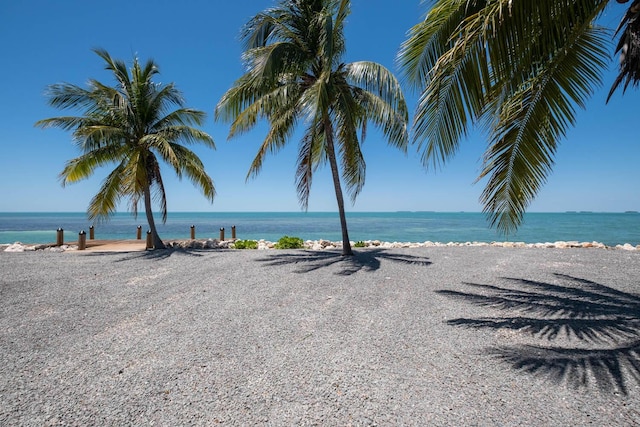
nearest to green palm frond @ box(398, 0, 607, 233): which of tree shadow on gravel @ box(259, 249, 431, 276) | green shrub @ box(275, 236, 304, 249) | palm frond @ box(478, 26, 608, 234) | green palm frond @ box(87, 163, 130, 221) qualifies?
palm frond @ box(478, 26, 608, 234)

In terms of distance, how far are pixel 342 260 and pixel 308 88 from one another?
5.01 metres

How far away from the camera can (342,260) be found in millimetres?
8812

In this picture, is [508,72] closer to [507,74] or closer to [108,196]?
[507,74]

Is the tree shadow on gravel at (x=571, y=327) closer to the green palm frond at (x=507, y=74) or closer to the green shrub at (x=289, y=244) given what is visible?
the green palm frond at (x=507, y=74)

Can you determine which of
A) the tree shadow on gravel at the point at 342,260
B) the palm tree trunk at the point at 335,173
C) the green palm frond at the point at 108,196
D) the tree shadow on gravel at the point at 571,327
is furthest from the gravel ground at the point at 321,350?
the green palm frond at the point at 108,196

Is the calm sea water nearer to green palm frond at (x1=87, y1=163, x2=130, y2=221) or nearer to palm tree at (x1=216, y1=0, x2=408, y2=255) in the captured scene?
palm tree at (x1=216, y1=0, x2=408, y2=255)

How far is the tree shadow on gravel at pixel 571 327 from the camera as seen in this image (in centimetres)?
284

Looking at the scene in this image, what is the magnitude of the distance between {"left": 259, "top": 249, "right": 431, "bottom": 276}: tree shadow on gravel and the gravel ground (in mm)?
972

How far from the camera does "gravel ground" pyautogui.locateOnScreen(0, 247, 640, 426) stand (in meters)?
2.39

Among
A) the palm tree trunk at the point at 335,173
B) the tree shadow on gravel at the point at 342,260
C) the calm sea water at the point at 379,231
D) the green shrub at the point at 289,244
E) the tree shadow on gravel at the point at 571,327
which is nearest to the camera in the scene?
the tree shadow on gravel at the point at 571,327

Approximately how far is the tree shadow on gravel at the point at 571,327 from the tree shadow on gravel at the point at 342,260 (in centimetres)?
245

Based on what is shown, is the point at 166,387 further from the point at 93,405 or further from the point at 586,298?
the point at 586,298

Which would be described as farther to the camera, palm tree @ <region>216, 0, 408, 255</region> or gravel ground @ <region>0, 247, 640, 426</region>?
palm tree @ <region>216, 0, 408, 255</region>

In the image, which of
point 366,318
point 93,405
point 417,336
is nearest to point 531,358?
point 417,336
